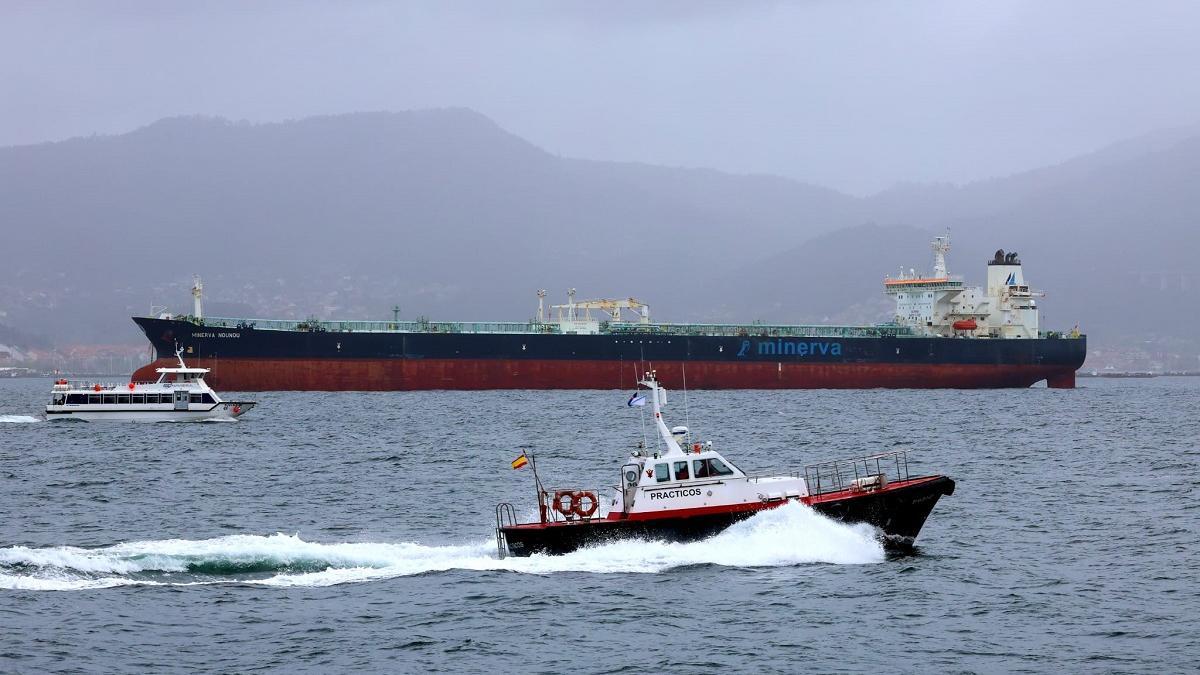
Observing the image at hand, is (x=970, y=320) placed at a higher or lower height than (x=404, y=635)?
higher

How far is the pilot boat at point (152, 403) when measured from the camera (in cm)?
6725

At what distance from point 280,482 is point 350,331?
162 ft

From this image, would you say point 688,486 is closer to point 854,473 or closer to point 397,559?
point 397,559

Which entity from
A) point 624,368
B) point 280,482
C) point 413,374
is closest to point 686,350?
point 624,368

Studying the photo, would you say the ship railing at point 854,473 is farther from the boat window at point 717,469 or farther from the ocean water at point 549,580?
the boat window at point 717,469

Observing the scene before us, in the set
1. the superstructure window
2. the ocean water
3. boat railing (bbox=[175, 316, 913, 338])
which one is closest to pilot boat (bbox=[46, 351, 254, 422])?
the ocean water

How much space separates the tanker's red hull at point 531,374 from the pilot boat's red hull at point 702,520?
61725mm

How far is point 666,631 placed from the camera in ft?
77.0

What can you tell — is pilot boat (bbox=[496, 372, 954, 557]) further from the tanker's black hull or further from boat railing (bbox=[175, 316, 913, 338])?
boat railing (bbox=[175, 316, 913, 338])

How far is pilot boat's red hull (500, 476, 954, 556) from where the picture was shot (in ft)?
91.8

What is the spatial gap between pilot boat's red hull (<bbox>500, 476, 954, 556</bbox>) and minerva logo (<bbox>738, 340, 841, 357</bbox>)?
224 ft

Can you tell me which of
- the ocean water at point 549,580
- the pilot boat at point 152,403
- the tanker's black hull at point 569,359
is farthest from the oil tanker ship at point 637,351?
the ocean water at point 549,580

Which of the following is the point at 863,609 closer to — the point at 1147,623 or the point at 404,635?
the point at 1147,623

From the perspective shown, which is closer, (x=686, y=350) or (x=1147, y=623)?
(x=1147, y=623)
